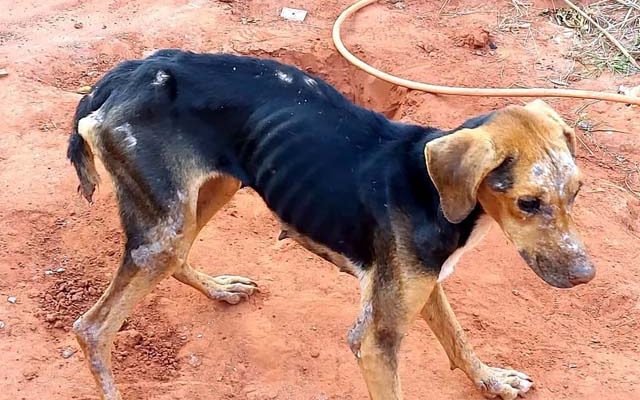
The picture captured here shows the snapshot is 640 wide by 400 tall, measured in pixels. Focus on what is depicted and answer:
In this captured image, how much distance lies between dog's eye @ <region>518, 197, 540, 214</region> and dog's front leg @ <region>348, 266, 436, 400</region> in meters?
0.59

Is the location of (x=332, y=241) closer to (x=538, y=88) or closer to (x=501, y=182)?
(x=501, y=182)

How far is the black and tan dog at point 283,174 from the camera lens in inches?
151

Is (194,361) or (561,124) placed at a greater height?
(561,124)

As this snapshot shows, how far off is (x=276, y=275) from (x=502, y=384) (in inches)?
62.9

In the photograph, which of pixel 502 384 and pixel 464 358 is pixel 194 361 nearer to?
pixel 464 358

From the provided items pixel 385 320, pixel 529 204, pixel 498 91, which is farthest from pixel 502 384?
pixel 498 91

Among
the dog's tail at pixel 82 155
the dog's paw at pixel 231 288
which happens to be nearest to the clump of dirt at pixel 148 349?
the dog's paw at pixel 231 288

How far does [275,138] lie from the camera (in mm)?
4035

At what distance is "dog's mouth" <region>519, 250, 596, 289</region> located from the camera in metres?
3.47

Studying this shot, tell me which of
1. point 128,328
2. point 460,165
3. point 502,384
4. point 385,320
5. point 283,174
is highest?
point 460,165

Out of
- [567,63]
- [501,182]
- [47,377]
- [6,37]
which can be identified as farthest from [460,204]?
[6,37]

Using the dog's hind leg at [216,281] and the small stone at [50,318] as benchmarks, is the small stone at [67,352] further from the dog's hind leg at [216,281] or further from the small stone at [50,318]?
the dog's hind leg at [216,281]

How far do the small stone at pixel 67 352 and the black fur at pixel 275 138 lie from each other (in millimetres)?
1342

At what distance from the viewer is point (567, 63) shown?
7730 mm
